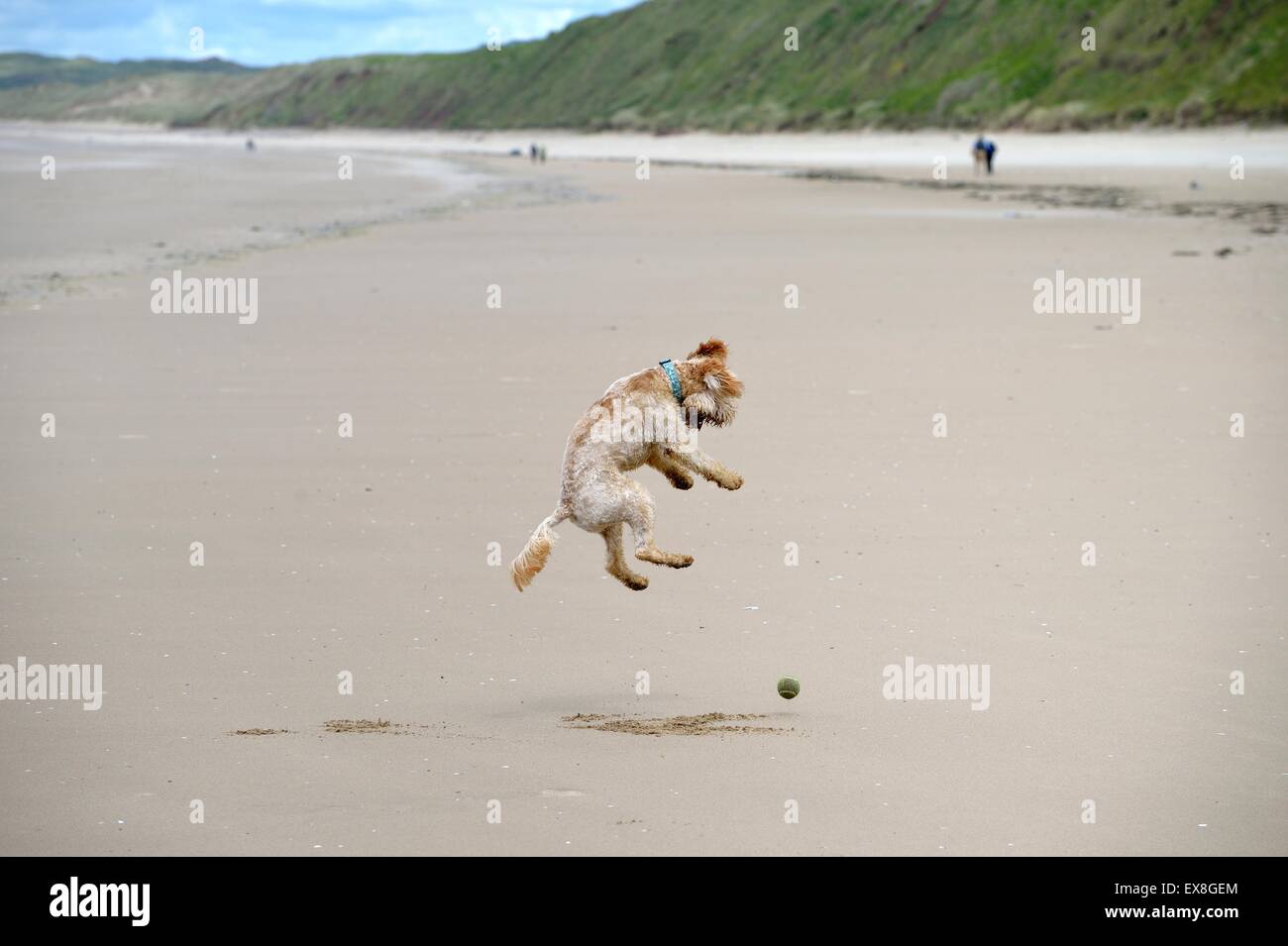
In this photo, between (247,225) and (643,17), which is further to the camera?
(643,17)

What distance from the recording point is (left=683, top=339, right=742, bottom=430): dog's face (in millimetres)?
5902

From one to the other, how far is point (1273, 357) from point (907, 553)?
700 centimetres

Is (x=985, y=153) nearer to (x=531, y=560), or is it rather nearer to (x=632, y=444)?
(x=632, y=444)

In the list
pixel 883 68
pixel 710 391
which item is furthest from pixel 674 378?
pixel 883 68

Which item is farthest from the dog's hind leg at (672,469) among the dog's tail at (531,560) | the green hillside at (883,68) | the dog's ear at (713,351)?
the green hillside at (883,68)

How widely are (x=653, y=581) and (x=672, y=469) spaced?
6.79 feet

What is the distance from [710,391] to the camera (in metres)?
5.93

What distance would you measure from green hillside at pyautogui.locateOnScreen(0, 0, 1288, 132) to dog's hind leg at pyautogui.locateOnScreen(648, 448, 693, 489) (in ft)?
213

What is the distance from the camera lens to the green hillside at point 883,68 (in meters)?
75.7

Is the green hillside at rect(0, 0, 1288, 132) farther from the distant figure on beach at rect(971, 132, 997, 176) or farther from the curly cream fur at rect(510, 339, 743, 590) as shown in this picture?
the curly cream fur at rect(510, 339, 743, 590)

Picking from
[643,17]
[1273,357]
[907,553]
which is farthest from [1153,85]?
[643,17]

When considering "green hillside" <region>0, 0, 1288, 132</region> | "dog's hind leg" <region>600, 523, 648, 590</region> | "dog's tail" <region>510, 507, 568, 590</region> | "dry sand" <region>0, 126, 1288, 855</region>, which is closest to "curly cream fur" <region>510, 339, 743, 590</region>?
"dog's tail" <region>510, 507, 568, 590</region>
